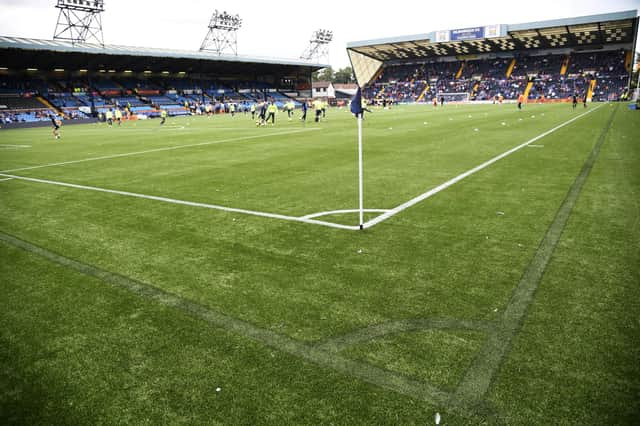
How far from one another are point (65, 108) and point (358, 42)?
1974 inches

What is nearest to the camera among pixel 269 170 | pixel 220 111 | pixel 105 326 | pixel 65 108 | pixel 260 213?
pixel 105 326

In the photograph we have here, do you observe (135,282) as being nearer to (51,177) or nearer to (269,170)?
(269,170)

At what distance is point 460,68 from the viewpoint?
84688 millimetres

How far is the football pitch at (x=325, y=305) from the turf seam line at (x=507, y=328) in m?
0.02

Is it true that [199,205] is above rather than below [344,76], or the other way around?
below

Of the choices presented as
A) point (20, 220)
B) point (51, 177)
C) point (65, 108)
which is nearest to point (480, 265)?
point (20, 220)

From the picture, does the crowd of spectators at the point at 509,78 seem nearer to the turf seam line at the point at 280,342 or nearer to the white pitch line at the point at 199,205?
the white pitch line at the point at 199,205

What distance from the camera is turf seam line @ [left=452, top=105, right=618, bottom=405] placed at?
2.92 meters

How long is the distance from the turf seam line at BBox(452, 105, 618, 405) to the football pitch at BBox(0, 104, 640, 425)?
0.02 meters

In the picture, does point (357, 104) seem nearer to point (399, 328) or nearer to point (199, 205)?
point (399, 328)

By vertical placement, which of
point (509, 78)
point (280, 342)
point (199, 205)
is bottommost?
point (280, 342)

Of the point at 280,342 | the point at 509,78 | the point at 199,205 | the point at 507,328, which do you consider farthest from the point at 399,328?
the point at 509,78

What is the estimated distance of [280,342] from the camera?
3529 mm

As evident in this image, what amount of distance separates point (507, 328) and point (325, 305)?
160 centimetres
